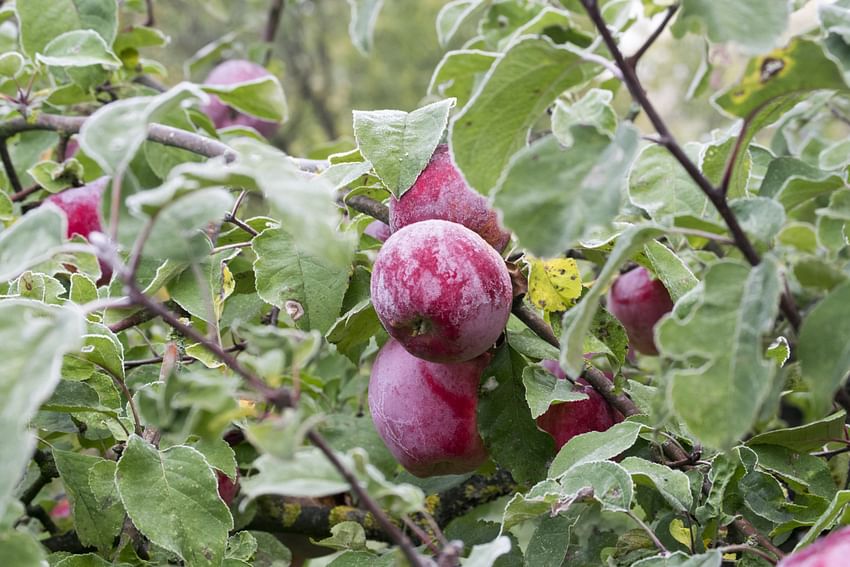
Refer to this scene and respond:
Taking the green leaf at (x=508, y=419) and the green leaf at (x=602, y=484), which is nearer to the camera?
the green leaf at (x=602, y=484)

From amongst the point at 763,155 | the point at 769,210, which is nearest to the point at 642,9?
the point at 763,155

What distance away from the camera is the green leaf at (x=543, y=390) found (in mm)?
756

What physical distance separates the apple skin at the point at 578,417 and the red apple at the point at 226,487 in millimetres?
319

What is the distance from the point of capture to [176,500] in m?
0.71

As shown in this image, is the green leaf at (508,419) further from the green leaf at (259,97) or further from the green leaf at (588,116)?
the green leaf at (259,97)

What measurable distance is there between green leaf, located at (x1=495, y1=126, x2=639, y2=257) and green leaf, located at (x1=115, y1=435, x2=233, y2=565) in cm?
37

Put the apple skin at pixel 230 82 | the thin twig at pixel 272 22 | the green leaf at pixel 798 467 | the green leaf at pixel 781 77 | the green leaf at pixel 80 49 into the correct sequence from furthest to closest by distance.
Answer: the thin twig at pixel 272 22, the apple skin at pixel 230 82, the green leaf at pixel 80 49, the green leaf at pixel 798 467, the green leaf at pixel 781 77

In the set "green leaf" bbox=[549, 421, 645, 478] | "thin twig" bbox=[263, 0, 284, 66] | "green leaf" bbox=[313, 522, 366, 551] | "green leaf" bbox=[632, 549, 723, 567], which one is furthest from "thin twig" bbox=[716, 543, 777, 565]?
"thin twig" bbox=[263, 0, 284, 66]

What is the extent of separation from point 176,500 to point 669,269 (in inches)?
18.4

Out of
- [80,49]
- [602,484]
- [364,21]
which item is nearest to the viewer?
[602,484]

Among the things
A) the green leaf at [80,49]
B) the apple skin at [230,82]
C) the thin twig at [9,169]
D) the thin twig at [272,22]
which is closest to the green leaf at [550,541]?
the green leaf at [80,49]

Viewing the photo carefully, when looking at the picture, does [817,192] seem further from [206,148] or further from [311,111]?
[311,111]

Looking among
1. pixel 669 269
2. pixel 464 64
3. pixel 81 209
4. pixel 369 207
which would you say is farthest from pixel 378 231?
pixel 81 209

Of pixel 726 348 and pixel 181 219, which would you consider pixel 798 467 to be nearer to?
pixel 726 348
